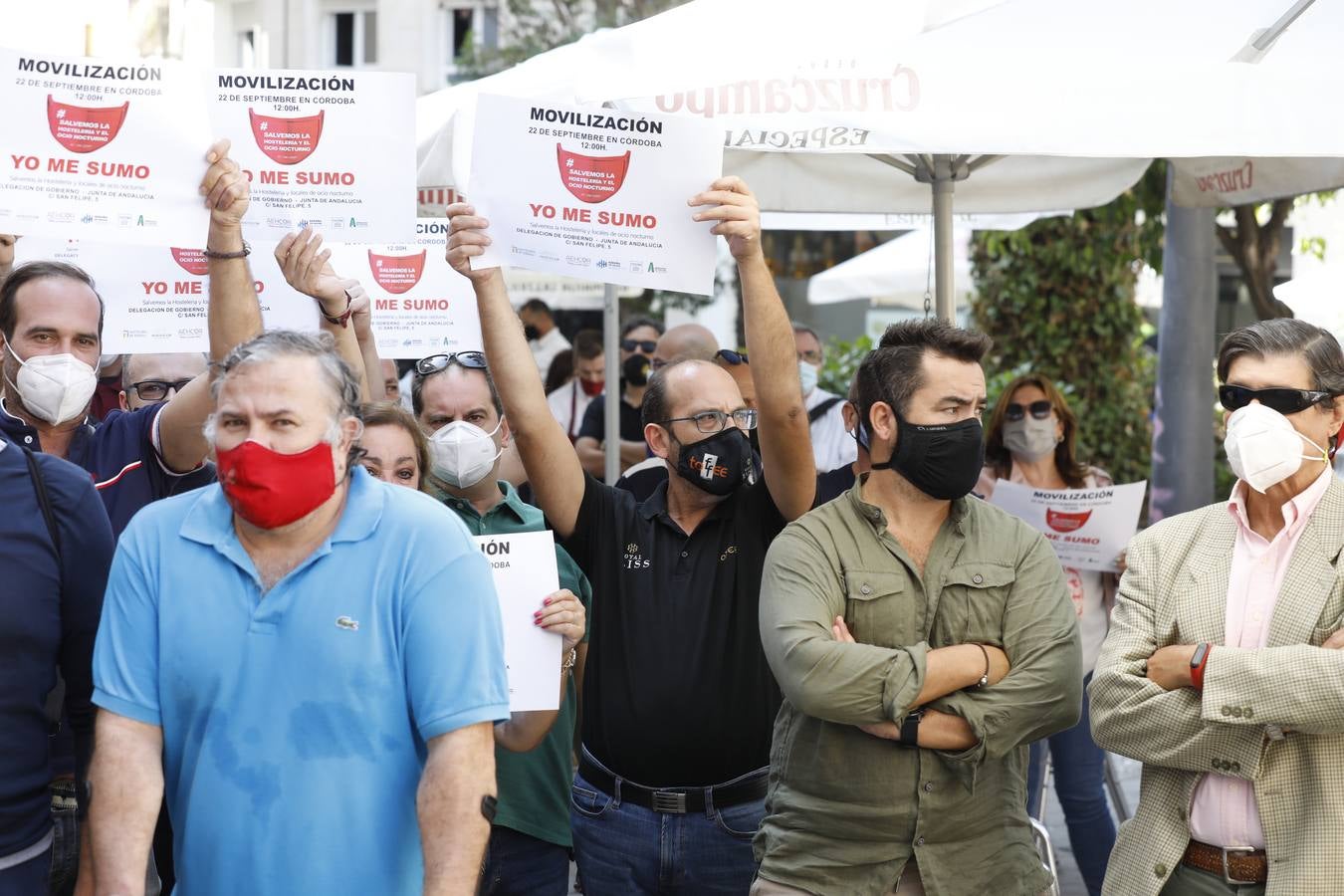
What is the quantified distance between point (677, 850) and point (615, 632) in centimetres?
60

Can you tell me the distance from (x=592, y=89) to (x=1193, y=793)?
8.70 ft

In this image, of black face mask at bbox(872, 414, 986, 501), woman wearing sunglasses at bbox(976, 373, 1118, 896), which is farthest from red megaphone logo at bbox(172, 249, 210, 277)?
woman wearing sunglasses at bbox(976, 373, 1118, 896)

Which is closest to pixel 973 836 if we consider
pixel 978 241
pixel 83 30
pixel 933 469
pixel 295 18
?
pixel 933 469

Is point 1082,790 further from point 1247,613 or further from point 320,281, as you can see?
point 320,281

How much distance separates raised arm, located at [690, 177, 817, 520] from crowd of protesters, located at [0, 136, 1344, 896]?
12 mm

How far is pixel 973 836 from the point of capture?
12.4 ft

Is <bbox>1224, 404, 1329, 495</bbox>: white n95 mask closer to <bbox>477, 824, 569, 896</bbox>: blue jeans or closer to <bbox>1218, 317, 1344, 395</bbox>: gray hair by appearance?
<bbox>1218, 317, 1344, 395</bbox>: gray hair

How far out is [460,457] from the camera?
4.54 meters

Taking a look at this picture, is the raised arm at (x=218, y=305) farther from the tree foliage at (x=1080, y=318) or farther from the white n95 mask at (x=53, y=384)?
the tree foliage at (x=1080, y=318)

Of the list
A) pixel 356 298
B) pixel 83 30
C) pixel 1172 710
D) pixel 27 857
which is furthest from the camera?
pixel 83 30

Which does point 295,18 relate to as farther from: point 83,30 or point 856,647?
point 856,647

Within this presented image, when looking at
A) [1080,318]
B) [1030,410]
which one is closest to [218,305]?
[1030,410]

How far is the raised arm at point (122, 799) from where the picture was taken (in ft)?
9.61

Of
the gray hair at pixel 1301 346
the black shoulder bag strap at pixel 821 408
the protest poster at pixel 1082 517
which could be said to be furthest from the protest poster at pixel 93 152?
the black shoulder bag strap at pixel 821 408
